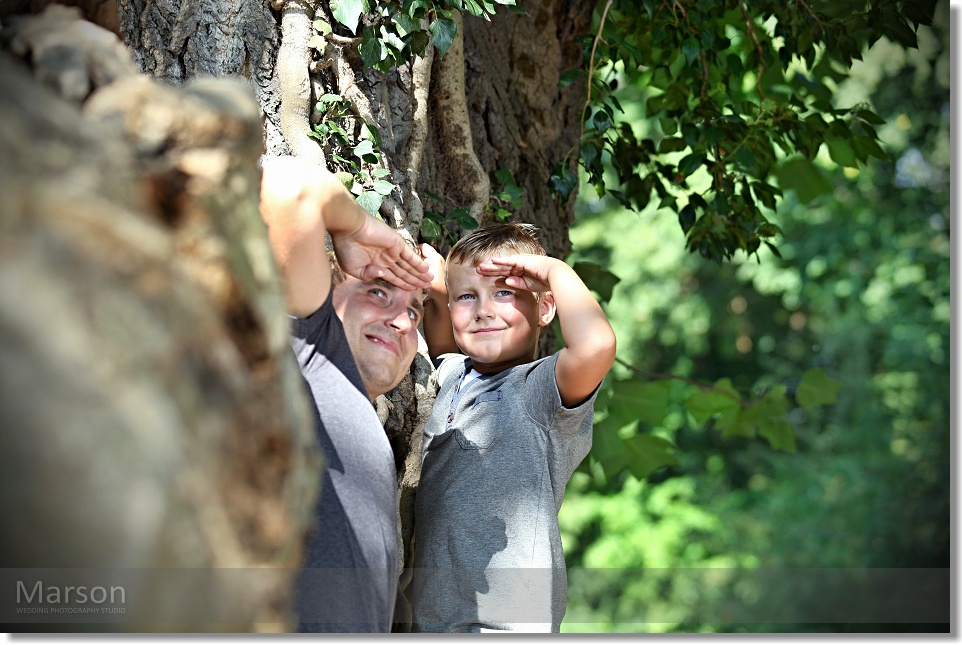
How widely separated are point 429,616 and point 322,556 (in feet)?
1.89

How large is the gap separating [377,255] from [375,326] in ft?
0.64

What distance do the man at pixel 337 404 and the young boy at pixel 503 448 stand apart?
37cm

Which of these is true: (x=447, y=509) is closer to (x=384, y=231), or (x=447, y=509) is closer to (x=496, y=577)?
(x=496, y=577)

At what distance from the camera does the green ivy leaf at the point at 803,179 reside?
2938mm

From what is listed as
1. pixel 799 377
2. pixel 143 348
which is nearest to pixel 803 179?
pixel 143 348

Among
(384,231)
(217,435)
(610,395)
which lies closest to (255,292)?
(217,435)

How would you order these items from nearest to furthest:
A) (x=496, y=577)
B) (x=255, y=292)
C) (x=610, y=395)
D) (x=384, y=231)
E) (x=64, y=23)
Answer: (x=255, y=292) < (x=64, y=23) < (x=384, y=231) < (x=496, y=577) < (x=610, y=395)

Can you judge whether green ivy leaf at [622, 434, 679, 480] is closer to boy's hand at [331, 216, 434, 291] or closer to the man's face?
the man's face

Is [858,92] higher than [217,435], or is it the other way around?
[858,92]

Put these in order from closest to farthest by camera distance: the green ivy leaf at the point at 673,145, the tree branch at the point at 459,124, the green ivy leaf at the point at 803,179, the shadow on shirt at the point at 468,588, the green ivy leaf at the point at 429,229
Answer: the shadow on shirt at the point at 468,588, the green ivy leaf at the point at 429,229, the tree branch at the point at 459,124, the green ivy leaf at the point at 673,145, the green ivy leaf at the point at 803,179

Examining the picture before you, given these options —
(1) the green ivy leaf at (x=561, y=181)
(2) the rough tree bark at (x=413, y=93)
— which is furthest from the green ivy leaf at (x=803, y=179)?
(1) the green ivy leaf at (x=561, y=181)

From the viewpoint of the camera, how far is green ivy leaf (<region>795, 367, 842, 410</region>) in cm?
276

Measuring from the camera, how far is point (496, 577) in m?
1.52

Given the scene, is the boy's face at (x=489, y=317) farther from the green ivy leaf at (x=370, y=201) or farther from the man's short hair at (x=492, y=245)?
the green ivy leaf at (x=370, y=201)
